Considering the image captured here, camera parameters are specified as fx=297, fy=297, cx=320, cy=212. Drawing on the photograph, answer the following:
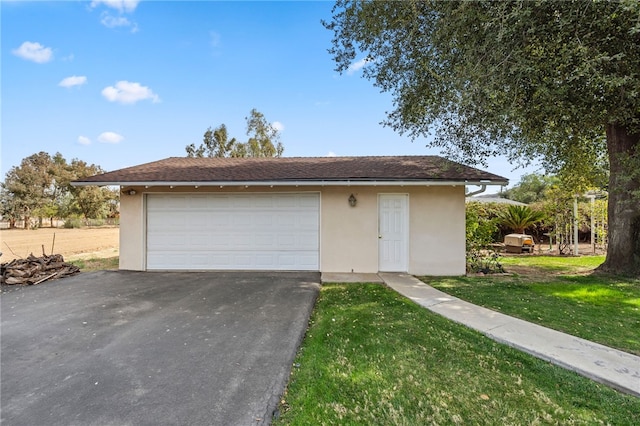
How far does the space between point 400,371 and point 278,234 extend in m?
5.98

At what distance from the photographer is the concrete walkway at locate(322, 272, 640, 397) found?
3.02 meters

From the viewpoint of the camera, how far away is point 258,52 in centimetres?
1145

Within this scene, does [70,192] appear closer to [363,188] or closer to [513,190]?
[363,188]

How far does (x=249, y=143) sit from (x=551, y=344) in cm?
2669

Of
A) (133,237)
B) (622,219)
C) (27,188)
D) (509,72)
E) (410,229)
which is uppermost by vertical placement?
(27,188)

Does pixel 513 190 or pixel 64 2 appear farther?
pixel 513 190

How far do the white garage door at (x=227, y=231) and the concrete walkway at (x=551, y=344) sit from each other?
13.3ft

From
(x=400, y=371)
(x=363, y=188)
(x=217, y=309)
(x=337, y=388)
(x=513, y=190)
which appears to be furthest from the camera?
(x=513, y=190)

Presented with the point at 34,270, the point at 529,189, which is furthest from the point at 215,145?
the point at 529,189

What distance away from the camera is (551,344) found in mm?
3740

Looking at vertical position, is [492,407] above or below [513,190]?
below

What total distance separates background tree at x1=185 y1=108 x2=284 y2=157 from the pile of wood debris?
1982 cm

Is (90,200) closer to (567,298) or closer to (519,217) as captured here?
(519,217)

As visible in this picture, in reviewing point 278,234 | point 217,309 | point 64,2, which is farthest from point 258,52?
point 217,309
